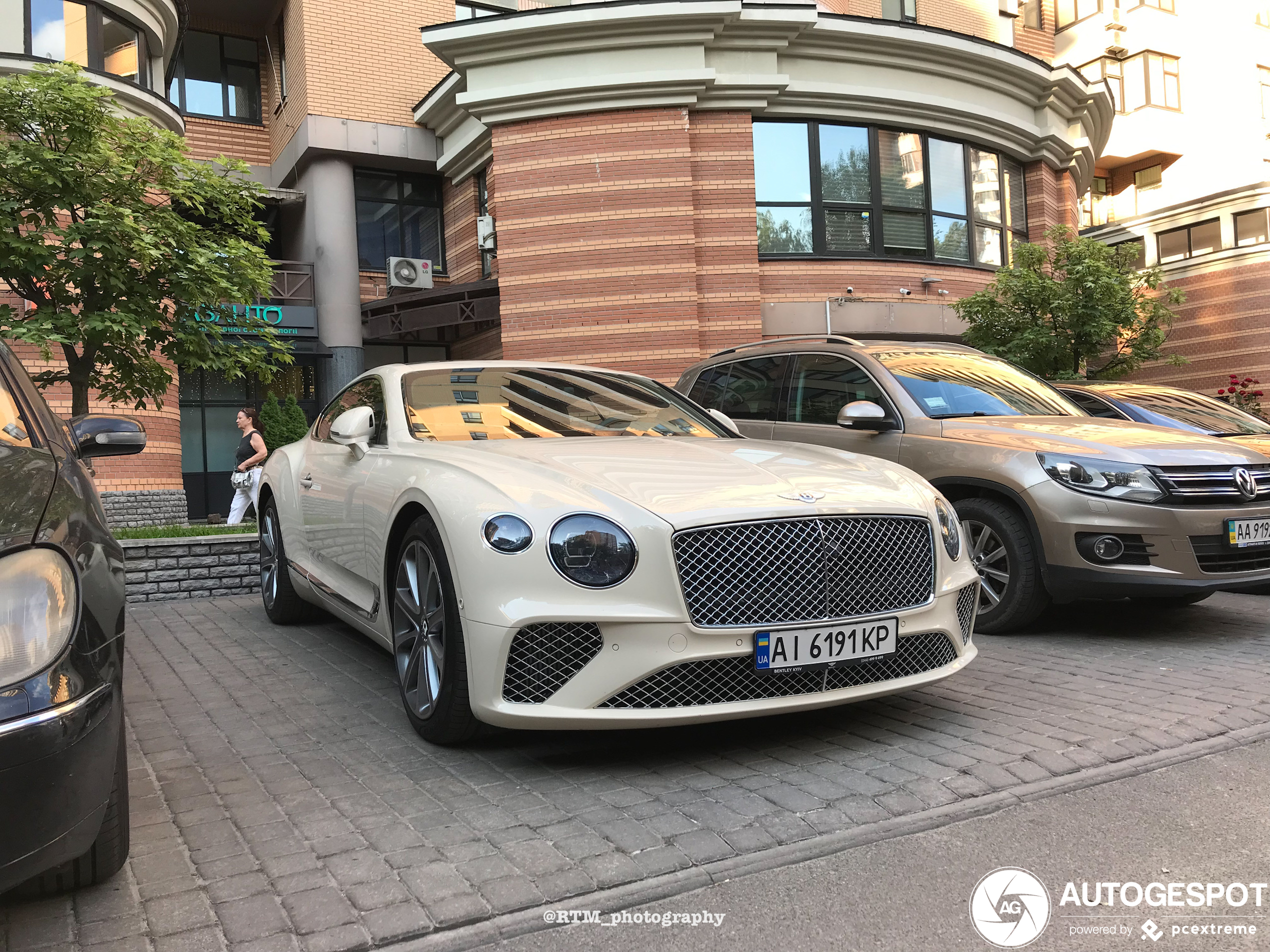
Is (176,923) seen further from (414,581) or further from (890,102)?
(890,102)

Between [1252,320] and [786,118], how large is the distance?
16369mm

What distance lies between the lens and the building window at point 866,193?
1703cm

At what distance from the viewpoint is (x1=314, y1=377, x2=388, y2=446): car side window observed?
479cm

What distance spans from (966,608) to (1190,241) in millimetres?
27934

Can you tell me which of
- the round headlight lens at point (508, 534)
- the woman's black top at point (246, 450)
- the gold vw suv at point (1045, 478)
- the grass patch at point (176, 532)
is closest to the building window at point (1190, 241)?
the gold vw suv at point (1045, 478)

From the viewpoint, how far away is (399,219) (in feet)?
66.9

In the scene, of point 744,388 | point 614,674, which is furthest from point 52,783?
point 744,388

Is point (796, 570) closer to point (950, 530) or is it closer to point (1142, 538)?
point (950, 530)

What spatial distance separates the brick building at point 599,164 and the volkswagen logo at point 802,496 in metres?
12.0

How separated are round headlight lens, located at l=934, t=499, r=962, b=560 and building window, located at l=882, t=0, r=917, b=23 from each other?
2015cm

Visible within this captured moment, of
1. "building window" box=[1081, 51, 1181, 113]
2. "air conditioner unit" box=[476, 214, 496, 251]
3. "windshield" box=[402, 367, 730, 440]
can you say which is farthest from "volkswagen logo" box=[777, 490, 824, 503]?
A: "building window" box=[1081, 51, 1181, 113]

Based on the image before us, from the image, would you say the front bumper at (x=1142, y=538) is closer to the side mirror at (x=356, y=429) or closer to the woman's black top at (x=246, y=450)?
the side mirror at (x=356, y=429)

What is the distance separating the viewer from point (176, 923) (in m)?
2.43

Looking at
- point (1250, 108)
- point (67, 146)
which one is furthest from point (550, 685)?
point (1250, 108)
